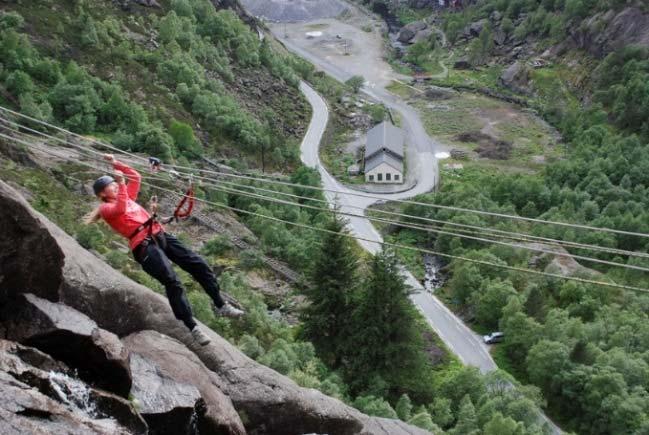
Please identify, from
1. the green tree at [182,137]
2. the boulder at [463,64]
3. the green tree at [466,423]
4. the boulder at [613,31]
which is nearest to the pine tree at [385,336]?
the green tree at [466,423]

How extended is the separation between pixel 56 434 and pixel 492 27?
4723 inches

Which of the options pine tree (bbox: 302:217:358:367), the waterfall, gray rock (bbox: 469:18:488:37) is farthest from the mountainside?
gray rock (bbox: 469:18:488:37)

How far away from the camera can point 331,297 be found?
31328 mm

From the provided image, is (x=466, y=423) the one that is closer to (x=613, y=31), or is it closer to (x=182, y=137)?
(x=182, y=137)

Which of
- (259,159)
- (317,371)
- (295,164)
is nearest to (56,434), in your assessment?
(317,371)

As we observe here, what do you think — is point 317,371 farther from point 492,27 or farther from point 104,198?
point 492,27

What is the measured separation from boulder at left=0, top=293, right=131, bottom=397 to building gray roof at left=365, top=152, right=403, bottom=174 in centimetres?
5703

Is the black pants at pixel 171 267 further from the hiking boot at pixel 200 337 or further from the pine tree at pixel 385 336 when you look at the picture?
the pine tree at pixel 385 336

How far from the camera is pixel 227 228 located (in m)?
42.3

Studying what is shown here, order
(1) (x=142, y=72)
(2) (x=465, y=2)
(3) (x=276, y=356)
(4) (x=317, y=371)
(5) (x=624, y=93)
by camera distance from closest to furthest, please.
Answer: (3) (x=276, y=356)
(4) (x=317, y=371)
(1) (x=142, y=72)
(5) (x=624, y=93)
(2) (x=465, y=2)

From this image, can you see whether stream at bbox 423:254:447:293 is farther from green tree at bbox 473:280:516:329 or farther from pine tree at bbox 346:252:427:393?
pine tree at bbox 346:252:427:393

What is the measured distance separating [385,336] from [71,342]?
21.3 metres

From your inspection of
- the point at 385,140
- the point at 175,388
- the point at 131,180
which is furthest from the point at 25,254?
the point at 385,140

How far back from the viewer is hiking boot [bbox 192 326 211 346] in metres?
13.0
